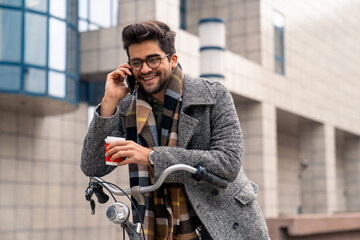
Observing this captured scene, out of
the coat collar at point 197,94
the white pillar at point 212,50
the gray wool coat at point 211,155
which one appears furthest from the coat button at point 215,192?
the white pillar at point 212,50

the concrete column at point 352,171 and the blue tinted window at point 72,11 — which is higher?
the blue tinted window at point 72,11

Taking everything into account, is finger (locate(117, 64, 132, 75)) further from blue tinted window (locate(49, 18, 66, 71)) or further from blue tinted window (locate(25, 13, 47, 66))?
blue tinted window (locate(49, 18, 66, 71))

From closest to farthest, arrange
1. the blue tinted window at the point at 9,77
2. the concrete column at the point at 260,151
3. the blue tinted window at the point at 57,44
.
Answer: the blue tinted window at the point at 9,77
the blue tinted window at the point at 57,44
the concrete column at the point at 260,151

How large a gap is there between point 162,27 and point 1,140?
42.3 feet

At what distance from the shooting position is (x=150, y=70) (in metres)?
2.71

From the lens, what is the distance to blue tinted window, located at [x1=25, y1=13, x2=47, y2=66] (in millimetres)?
13633

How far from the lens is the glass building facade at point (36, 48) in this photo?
44.0 ft

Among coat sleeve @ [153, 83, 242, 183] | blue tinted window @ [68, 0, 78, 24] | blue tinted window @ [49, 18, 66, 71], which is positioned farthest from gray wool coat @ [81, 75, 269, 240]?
A: blue tinted window @ [68, 0, 78, 24]

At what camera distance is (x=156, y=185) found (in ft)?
8.39

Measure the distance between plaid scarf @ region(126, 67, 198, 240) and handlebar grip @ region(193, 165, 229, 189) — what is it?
23 cm

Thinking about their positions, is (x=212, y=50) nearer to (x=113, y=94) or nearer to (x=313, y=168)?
(x=113, y=94)

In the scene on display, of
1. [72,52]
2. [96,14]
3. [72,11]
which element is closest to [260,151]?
[96,14]

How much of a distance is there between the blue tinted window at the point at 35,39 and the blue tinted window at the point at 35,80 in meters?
0.20

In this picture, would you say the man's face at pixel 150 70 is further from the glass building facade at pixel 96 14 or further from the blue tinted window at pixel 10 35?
the glass building facade at pixel 96 14
